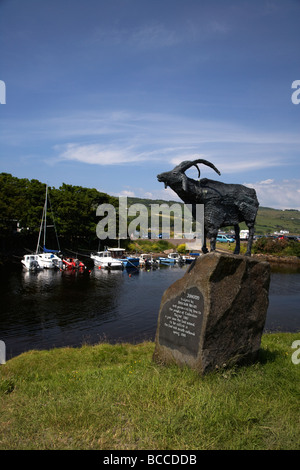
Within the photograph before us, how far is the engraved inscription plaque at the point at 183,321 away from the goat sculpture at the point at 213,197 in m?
1.53

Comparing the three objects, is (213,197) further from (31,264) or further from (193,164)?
(31,264)

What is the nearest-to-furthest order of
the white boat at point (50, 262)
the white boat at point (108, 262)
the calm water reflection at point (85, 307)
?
the calm water reflection at point (85, 307) < the white boat at point (50, 262) < the white boat at point (108, 262)

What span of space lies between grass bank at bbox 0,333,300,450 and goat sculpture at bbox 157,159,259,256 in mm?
3483

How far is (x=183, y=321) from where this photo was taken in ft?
28.6

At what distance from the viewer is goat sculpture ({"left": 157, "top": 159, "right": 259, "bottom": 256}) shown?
28.8ft

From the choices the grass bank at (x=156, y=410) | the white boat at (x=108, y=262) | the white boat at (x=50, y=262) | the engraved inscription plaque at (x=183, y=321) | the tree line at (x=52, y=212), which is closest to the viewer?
the grass bank at (x=156, y=410)

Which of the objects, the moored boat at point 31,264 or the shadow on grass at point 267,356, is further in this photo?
the moored boat at point 31,264

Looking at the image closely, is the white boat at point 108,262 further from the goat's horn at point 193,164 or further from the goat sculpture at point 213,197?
the goat's horn at point 193,164

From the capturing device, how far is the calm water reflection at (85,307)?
18.6 meters

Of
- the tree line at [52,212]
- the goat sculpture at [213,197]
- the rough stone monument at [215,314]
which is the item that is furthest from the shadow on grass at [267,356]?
the tree line at [52,212]

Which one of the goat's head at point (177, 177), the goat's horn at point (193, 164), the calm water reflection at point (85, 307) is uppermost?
the goat's horn at point (193, 164)

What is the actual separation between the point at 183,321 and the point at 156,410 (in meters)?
2.75

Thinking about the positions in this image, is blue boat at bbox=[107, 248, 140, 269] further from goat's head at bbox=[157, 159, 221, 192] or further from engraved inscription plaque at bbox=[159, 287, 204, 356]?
goat's head at bbox=[157, 159, 221, 192]
